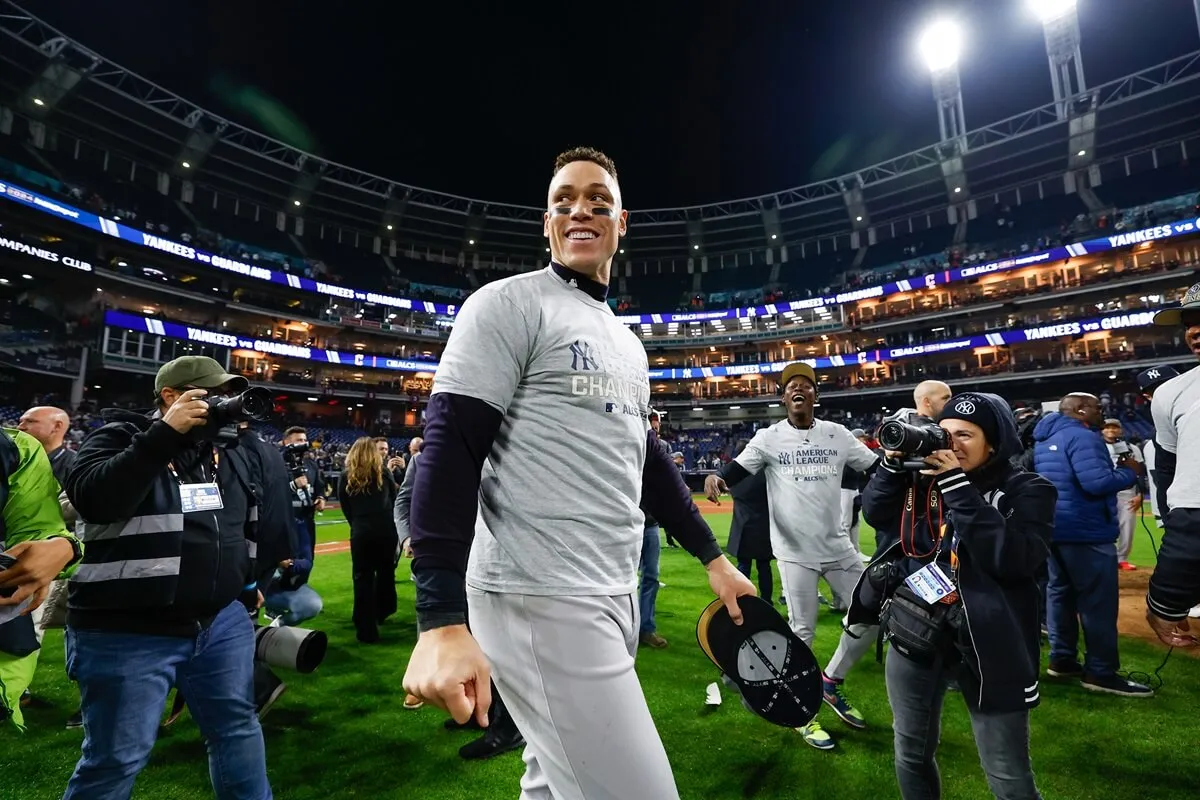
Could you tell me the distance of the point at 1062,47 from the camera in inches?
1442

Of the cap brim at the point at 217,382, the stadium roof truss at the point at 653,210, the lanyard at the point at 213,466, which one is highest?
the stadium roof truss at the point at 653,210

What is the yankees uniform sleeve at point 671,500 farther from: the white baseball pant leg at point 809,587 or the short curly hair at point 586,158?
the white baseball pant leg at point 809,587

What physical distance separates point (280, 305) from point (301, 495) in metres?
41.5

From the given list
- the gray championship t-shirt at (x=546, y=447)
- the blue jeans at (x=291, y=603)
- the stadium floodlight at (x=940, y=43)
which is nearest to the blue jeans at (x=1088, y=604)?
the gray championship t-shirt at (x=546, y=447)

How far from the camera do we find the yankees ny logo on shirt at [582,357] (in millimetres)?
1704

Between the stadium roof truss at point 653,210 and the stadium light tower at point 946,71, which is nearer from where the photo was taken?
the stadium roof truss at point 653,210

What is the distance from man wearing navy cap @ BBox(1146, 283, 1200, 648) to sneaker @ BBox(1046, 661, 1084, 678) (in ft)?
8.31

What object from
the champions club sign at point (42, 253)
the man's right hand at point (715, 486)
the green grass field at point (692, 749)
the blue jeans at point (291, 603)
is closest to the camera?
the green grass field at point (692, 749)

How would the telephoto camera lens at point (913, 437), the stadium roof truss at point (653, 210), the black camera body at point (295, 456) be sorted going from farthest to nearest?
the stadium roof truss at point (653, 210) < the black camera body at point (295, 456) < the telephoto camera lens at point (913, 437)

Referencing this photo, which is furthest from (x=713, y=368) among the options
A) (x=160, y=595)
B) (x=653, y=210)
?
(x=160, y=595)

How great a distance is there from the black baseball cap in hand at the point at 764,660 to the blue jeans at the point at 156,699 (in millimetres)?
2119

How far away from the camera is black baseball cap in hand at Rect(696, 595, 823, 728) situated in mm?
2227

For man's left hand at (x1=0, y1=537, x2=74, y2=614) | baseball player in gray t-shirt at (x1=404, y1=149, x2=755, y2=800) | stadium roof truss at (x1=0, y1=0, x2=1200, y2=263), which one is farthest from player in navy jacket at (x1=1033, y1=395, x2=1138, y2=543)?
stadium roof truss at (x1=0, y1=0, x2=1200, y2=263)

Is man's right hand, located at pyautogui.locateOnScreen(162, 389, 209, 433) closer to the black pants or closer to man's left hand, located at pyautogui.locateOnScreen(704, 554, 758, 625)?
man's left hand, located at pyautogui.locateOnScreen(704, 554, 758, 625)
